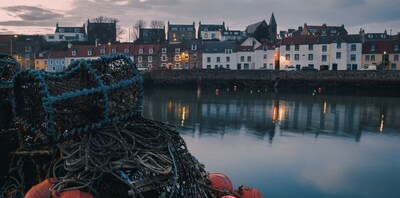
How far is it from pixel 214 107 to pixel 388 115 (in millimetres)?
→ 10430

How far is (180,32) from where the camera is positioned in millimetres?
87188

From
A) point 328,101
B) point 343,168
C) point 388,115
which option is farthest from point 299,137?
point 328,101

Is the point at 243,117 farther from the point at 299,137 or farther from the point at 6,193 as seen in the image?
the point at 6,193

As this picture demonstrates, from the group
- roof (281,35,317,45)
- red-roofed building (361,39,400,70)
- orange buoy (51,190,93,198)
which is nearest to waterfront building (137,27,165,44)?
roof (281,35,317,45)

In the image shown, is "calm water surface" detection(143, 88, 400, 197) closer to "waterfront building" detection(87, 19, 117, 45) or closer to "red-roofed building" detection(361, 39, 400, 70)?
"red-roofed building" detection(361, 39, 400, 70)

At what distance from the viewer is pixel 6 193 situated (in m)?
5.14

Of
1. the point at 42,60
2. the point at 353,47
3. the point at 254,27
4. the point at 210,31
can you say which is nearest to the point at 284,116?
the point at 353,47

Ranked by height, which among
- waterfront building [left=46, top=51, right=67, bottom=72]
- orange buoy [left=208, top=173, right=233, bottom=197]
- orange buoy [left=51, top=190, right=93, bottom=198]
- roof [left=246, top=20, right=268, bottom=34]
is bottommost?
orange buoy [left=208, top=173, right=233, bottom=197]

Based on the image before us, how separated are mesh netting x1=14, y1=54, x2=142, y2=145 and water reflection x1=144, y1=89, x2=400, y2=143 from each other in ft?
32.7

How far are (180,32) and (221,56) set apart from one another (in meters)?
34.6

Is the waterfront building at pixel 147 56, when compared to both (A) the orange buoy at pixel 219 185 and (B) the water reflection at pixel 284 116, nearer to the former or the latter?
(B) the water reflection at pixel 284 116

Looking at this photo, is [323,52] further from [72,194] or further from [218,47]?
[72,194]

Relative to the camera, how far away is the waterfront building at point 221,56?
Result: 179ft

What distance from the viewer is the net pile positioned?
425 cm
